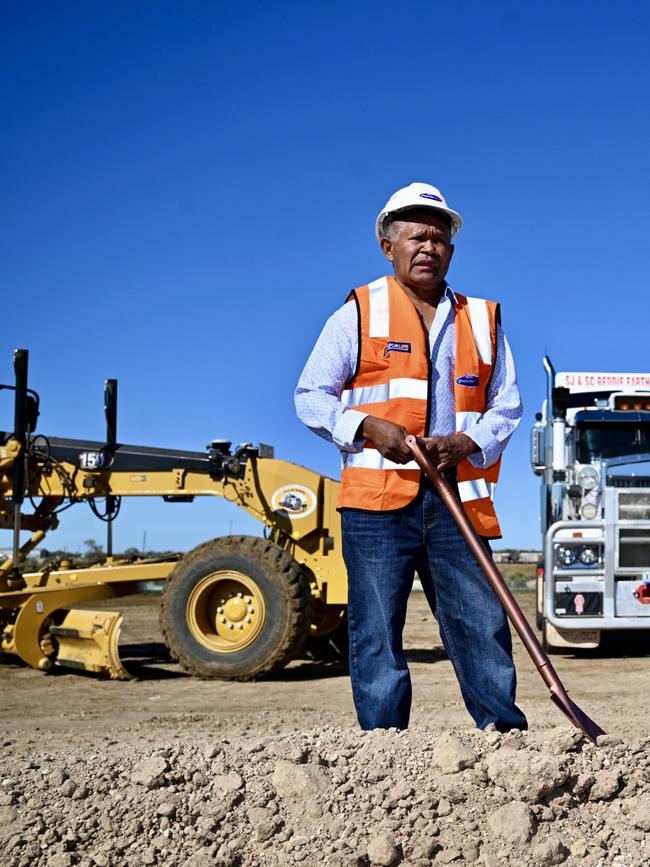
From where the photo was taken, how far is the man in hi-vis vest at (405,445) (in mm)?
3521

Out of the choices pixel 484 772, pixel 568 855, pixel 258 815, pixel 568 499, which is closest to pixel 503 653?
pixel 484 772

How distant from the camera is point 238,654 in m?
8.91

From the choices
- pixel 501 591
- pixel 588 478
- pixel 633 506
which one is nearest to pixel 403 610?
pixel 501 591

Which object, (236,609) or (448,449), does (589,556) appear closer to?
(236,609)

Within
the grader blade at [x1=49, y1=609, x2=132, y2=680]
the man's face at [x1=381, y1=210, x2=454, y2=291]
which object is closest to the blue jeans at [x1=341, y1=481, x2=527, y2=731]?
the man's face at [x1=381, y1=210, x2=454, y2=291]

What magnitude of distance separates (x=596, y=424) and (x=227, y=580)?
13.7 feet

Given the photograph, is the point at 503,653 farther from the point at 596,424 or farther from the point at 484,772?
the point at 596,424

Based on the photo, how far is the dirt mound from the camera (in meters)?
2.85

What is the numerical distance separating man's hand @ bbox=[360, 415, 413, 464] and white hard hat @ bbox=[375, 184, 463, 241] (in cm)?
76

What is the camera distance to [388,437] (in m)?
3.42

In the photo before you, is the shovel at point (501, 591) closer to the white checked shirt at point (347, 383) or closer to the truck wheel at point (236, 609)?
the white checked shirt at point (347, 383)

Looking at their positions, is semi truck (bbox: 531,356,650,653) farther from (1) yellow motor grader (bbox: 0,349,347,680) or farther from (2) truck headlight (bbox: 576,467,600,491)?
(1) yellow motor grader (bbox: 0,349,347,680)

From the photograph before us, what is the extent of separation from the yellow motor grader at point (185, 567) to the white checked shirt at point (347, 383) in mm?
5337

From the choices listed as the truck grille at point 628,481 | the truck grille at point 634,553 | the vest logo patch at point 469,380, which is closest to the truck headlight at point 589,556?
the truck grille at point 634,553
